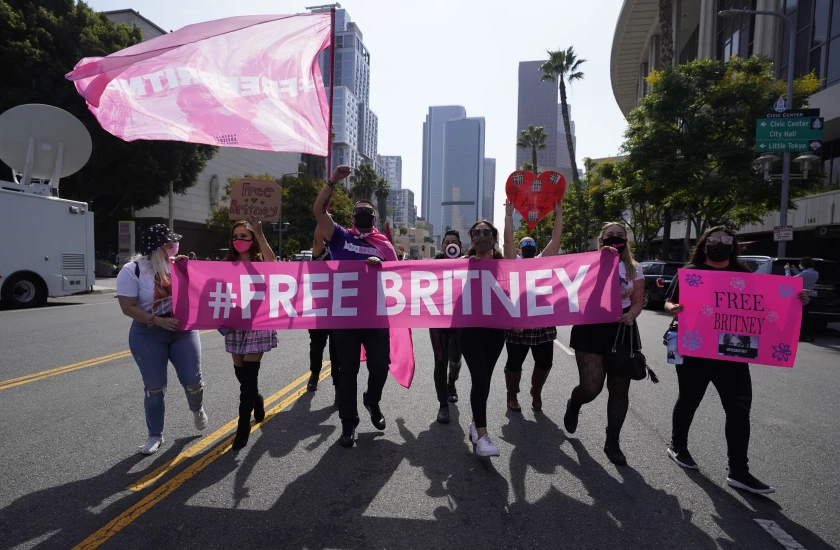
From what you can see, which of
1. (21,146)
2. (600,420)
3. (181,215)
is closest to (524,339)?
(600,420)

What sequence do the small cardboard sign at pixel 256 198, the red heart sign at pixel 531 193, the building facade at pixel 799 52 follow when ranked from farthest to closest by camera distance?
the building facade at pixel 799 52, the small cardboard sign at pixel 256 198, the red heart sign at pixel 531 193

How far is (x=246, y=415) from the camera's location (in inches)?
172

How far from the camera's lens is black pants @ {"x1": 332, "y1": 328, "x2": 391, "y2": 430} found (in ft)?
14.7

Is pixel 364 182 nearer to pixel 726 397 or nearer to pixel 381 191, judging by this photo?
pixel 381 191

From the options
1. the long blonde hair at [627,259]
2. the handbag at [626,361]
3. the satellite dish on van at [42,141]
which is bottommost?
the handbag at [626,361]

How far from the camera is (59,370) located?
7.28m

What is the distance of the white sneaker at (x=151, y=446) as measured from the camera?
4.23m

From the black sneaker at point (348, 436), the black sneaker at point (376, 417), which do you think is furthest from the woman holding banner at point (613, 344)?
the black sneaker at point (348, 436)

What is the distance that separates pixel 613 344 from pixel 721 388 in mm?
820

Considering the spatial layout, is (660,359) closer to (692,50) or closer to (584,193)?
(584,193)

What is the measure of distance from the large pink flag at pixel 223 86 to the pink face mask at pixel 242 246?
2.85 feet

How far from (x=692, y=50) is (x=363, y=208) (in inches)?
1786

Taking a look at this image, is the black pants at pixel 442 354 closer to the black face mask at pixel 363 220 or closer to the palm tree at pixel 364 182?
the black face mask at pixel 363 220

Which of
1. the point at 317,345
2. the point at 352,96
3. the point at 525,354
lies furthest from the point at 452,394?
the point at 352,96
